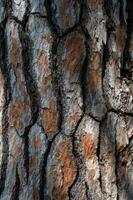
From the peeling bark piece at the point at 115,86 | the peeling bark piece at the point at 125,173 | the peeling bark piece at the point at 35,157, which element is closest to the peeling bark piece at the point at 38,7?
the peeling bark piece at the point at 115,86

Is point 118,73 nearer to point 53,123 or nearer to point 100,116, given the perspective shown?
point 100,116

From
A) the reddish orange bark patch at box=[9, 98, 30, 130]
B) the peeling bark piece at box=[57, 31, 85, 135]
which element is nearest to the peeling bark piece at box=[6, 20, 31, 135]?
the reddish orange bark patch at box=[9, 98, 30, 130]

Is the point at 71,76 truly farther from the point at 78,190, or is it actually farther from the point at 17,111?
the point at 78,190

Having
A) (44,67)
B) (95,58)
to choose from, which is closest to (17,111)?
(44,67)

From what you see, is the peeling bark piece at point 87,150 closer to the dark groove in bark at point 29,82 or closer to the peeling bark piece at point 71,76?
the peeling bark piece at point 71,76

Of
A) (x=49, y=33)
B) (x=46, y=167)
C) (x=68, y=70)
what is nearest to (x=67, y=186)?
(x=46, y=167)

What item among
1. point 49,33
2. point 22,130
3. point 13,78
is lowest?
point 22,130
